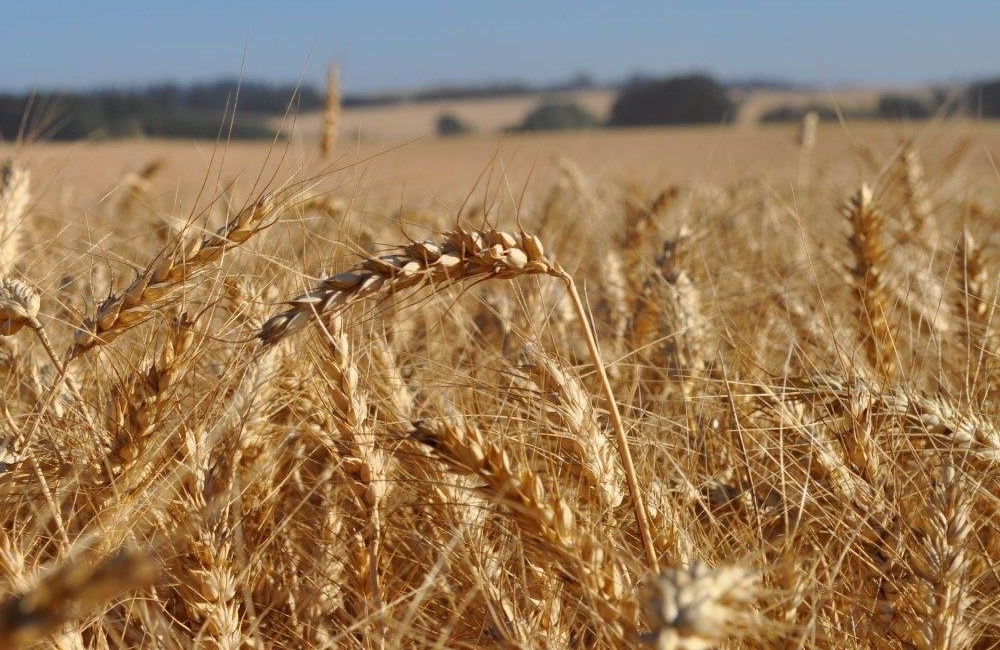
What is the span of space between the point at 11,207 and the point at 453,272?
160 centimetres

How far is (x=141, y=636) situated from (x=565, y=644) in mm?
717

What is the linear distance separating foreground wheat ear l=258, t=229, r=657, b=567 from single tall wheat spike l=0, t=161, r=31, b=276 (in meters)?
1.07

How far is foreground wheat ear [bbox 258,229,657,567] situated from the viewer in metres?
1.19

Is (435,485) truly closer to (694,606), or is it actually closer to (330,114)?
(694,606)

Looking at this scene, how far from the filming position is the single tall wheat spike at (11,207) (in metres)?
2.00

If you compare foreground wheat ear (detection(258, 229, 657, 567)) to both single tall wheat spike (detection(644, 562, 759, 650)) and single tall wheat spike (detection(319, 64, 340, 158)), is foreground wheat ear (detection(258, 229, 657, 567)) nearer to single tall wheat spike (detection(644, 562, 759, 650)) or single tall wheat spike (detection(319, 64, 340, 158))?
single tall wheat spike (detection(644, 562, 759, 650))

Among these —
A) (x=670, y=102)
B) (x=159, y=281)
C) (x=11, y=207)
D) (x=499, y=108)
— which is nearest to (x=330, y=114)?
(x=11, y=207)

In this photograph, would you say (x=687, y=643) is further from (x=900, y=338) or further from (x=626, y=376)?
(x=900, y=338)

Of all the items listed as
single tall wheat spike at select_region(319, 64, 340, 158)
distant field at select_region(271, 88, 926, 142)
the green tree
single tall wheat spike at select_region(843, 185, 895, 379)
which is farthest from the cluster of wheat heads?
distant field at select_region(271, 88, 926, 142)

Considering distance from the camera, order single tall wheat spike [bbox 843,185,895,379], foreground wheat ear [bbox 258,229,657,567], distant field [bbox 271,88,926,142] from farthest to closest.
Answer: distant field [bbox 271,88,926,142] < single tall wheat spike [bbox 843,185,895,379] < foreground wheat ear [bbox 258,229,657,567]

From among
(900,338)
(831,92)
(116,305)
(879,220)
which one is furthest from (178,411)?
(831,92)

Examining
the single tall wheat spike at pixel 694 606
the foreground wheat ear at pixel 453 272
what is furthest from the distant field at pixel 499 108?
the single tall wheat spike at pixel 694 606

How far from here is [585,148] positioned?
22000mm

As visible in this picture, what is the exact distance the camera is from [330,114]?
5199 mm
